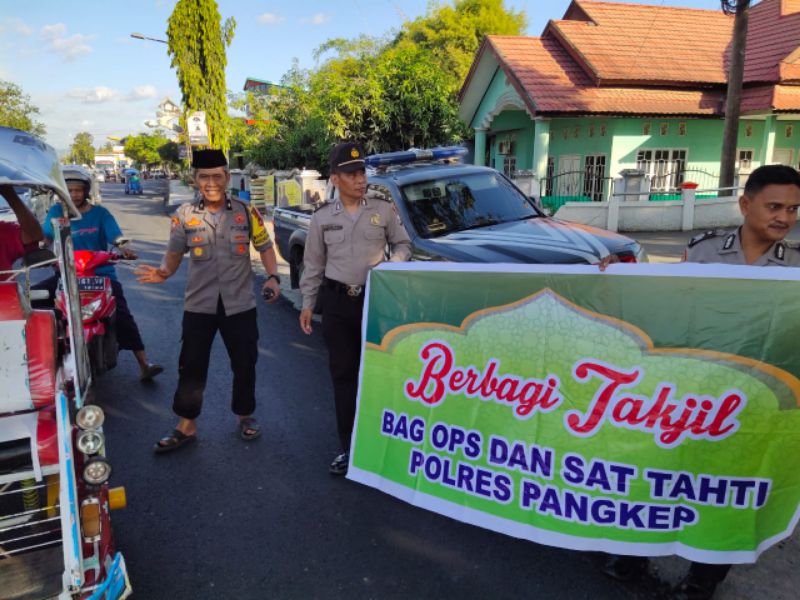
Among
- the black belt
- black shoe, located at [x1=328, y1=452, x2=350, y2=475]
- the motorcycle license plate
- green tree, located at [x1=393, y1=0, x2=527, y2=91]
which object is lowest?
black shoe, located at [x1=328, y1=452, x2=350, y2=475]

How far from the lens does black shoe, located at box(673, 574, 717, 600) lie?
8.61 feet

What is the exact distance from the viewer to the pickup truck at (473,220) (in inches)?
201

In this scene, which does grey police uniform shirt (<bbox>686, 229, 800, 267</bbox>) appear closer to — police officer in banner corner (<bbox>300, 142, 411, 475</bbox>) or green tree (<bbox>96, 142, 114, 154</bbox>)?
police officer in banner corner (<bbox>300, 142, 411, 475</bbox>)

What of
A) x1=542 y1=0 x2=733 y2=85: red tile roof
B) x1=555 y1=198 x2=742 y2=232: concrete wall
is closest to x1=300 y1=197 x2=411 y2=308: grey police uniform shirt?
x1=555 y1=198 x2=742 y2=232: concrete wall

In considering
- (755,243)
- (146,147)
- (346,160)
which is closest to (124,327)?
(346,160)

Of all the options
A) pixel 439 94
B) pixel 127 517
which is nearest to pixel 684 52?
pixel 439 94

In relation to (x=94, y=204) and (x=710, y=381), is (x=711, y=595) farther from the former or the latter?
(x=94, y=204)

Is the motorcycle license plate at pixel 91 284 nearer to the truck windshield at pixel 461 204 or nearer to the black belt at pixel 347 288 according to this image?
the black belt at pixel 347 288

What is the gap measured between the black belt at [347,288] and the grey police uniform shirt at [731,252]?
1.85 metres

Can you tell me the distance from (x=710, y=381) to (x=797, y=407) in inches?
12.2

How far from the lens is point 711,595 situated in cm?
268

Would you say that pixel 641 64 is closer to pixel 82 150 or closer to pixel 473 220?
pixel 473 220

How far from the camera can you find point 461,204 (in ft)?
20.3

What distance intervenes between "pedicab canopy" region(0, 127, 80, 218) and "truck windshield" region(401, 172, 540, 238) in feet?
10.7
